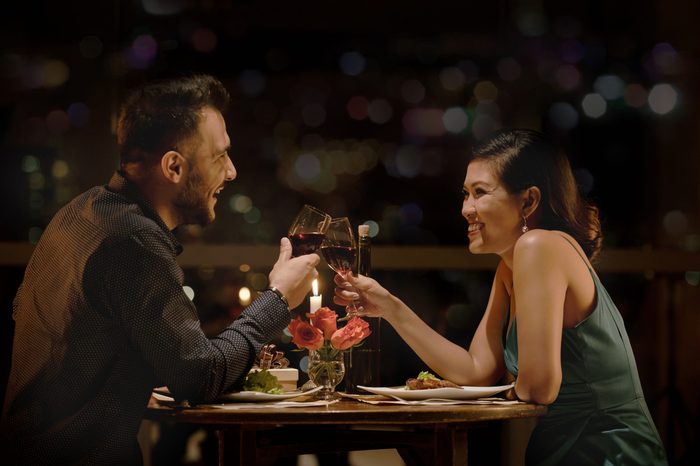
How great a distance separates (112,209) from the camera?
1.97m

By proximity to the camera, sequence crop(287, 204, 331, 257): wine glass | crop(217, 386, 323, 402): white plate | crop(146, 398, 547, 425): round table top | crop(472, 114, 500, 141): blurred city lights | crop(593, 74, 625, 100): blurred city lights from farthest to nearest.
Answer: crop(593, 74, 625, 100): blurred city lights < crop(472, 114, 500, 141): blurred city lights < crop(287, 204, 331, 257): wine glass < crop(217, 386, 323, 402): white plate < crop(146, 398, 547, 425): round table top

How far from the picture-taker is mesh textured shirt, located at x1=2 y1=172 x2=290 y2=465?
1887 millimetres

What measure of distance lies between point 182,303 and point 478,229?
0.97 meters

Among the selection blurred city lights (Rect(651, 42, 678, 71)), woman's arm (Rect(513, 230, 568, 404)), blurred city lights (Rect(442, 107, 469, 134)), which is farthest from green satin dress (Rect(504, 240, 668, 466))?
blurred city lights (Rect(651, 42, 678, 71))

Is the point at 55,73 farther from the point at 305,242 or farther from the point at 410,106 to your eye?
the point at 305,242

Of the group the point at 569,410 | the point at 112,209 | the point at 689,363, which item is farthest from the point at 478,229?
the point at 689,363

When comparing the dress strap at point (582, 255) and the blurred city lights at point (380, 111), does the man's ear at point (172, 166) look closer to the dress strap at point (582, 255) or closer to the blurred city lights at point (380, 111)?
the dress strap at point (582, 255)

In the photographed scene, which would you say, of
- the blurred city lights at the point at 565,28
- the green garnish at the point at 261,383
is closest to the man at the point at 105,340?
the green garnish at the point at 261,383

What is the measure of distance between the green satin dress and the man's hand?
2.32 feet

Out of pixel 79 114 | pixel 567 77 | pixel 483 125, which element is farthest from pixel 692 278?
pixel 79 114

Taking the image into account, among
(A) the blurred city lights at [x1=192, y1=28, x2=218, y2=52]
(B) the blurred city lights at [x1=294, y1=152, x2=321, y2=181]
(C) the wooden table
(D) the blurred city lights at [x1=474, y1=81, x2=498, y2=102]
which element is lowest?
(C) the wooden table

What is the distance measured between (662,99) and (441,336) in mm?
1959

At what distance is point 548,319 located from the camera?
2.07m

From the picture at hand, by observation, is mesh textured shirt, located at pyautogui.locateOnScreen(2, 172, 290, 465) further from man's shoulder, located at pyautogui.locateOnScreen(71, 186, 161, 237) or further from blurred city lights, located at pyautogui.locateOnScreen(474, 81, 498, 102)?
blurred city lights, located at pyautogui.locateOnScreen(474, 81, 498, 102)
